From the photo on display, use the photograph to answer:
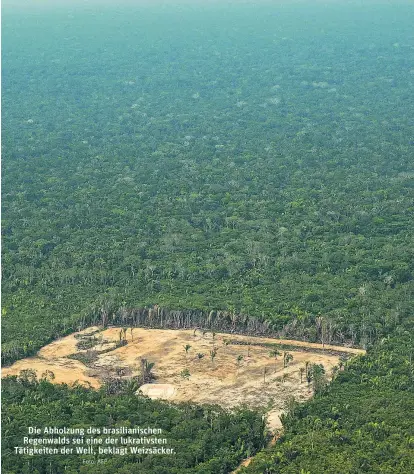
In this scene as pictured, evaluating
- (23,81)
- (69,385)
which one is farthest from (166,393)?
(23,81)

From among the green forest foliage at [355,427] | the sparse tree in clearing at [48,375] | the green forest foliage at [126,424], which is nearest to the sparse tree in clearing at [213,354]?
the green forest foliage at [126,424]

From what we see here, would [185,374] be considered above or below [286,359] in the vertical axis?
below

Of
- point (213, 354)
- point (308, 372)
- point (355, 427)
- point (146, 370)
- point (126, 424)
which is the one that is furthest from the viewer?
point (213, 354)

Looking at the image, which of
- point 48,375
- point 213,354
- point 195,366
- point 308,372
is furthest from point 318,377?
point 48,375

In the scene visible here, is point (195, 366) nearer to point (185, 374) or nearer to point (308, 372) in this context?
point (185, 374)

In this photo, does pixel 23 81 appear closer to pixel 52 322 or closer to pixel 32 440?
pixel 52 322
